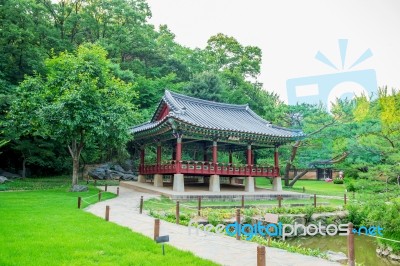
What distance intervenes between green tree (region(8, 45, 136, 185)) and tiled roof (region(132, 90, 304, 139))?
3231 millimetres

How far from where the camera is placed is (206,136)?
2497 centimetres

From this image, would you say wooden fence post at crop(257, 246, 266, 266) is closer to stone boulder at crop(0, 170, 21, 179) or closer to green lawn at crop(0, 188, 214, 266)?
green lawn at crop(0, 188, 214, 266)

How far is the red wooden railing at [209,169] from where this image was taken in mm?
23312

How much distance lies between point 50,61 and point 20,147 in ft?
31.0

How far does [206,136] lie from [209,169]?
2498 millimetres

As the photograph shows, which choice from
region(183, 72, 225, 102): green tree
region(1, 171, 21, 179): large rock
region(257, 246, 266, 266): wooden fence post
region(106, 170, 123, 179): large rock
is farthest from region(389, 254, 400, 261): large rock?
region(183, 72, 225, 102): green tree

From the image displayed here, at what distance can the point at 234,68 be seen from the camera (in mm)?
55469

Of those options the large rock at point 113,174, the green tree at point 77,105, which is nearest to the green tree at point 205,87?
the large rock at point 113,174

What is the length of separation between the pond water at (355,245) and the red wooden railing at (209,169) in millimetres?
9445

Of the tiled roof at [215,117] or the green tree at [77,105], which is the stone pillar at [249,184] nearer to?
the tiled roof at [215,117]

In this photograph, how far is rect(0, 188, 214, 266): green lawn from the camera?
7332mm
